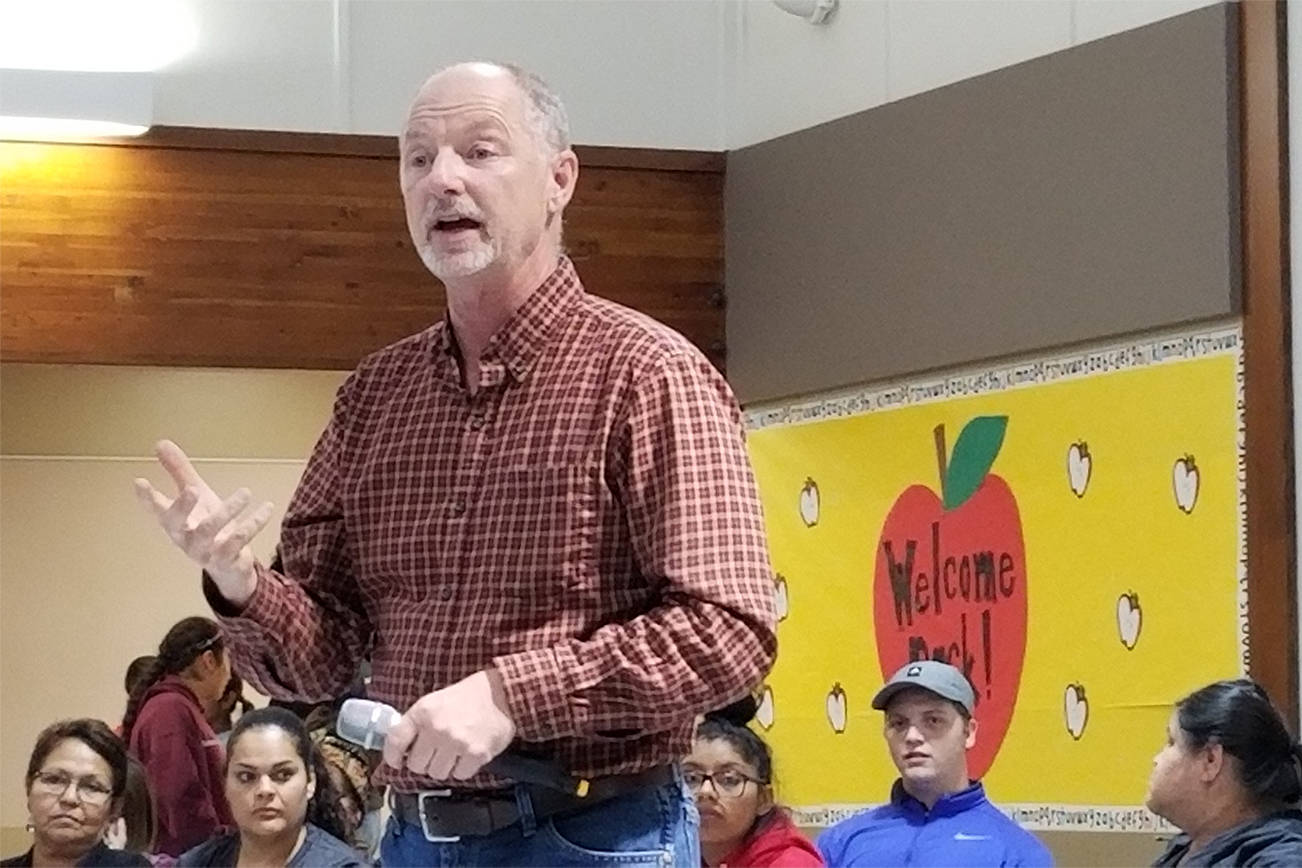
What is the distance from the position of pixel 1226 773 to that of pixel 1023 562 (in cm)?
183

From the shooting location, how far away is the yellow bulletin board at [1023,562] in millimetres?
5207

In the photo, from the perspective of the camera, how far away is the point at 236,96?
6684 mm

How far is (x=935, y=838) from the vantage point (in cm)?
434

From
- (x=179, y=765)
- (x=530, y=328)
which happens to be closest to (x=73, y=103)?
(x=179, y=765)

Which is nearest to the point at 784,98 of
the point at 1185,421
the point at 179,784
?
the point at 1185,421

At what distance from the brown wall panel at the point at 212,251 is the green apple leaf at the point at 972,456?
143 cm

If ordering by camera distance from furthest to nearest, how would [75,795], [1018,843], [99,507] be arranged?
[99,507] → [75,795] → [1018,843]

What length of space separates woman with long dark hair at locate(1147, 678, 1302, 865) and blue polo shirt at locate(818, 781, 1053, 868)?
35cm

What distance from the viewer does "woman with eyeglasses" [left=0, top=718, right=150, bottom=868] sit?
4.34 metres

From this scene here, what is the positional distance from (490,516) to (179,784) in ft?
12.1

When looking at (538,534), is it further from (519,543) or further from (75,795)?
(75,795)

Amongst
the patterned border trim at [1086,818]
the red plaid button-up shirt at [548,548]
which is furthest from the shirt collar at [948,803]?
the red plaid button-up shirt at [548,548]

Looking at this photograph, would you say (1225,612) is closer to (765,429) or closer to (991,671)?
(991,671)

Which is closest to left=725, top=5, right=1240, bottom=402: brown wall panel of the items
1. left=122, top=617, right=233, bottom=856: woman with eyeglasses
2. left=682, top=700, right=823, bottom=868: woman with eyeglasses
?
left=682, top=700, right=823, bottom=868: woman with eyeglasses
